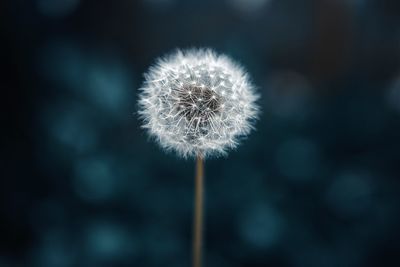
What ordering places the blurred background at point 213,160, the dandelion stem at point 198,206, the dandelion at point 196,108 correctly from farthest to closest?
1. the blurred background at point 213,160
2. the dandelion at point 196,108
3. the dandelion stem at point 198,206

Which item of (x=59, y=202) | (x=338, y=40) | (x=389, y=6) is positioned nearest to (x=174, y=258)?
(x=59, y=202)

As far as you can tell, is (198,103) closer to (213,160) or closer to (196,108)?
(196,108)

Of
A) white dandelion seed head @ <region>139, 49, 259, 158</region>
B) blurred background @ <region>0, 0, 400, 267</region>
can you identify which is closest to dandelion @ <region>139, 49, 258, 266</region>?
white dandelion seed head @ <region>139, 49, 259, 158</region>

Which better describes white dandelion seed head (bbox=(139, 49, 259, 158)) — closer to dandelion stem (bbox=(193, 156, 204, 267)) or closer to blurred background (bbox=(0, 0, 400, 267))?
dandelion stem (bbox=(193, 156, 204, 267))

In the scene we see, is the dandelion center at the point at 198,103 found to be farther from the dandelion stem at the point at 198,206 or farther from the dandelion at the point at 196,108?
the dandelion stem at the point at 198,206

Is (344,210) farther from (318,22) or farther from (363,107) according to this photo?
(318,22)

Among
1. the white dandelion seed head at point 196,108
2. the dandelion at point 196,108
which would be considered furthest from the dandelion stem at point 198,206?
the white dandelion seed head at point 196,108
